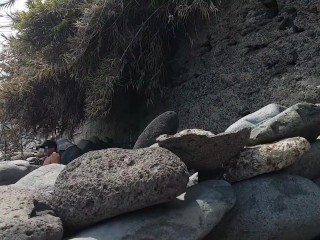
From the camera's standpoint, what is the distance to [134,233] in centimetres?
230

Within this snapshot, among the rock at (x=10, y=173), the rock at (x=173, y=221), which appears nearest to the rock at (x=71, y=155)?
the rock at (x=10, y=173)

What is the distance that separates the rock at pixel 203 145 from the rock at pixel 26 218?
0.77 meters

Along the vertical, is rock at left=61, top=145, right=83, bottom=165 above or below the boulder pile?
below

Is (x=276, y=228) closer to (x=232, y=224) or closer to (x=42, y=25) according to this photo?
(x=232, y=224)

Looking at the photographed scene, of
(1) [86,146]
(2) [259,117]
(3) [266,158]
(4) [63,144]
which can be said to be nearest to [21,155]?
(4) [63,144]

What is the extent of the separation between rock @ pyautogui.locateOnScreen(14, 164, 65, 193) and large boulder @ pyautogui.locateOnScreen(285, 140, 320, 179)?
1573 mm

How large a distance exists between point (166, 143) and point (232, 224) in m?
0.59

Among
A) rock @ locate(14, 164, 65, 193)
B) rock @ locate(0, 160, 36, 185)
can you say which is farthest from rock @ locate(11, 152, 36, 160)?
rock @ locate(14, 164, 65, 193)

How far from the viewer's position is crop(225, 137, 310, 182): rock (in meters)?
2.84

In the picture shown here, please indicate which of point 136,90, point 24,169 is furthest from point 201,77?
point 24,169

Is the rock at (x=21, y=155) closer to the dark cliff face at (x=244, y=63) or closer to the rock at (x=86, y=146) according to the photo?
the rock at (x=86, y=146)

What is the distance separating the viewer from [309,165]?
310 cm

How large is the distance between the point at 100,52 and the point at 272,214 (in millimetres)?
3553

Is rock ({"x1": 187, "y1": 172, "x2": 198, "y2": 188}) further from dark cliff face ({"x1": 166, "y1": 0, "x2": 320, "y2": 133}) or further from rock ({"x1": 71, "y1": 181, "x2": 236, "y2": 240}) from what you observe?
dark cliff face ({"x1": 166, "y1": 0, "x2": 320, "y2": 133})
